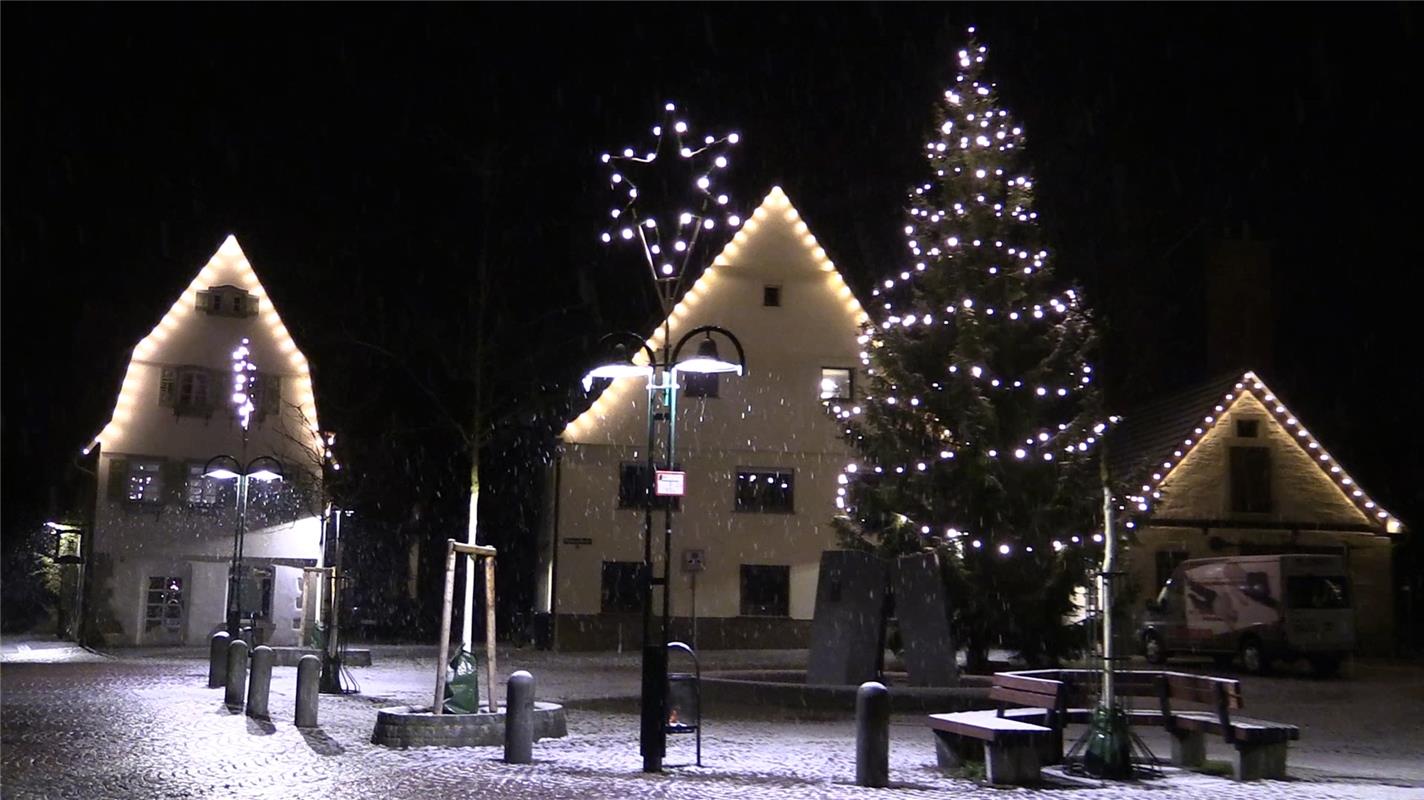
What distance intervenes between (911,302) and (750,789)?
16695 mm

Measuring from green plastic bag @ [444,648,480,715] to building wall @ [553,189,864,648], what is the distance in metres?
22.3

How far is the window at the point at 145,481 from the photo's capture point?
41.5 m

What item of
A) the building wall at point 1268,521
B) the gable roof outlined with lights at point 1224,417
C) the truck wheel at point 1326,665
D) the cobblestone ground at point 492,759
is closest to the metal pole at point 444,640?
the cobblestone ground at point 492,759

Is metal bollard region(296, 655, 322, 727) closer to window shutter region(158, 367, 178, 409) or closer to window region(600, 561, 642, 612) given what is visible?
window region(600, 561, 642, 612)

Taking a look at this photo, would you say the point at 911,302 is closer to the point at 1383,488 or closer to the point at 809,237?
the point at 809,237

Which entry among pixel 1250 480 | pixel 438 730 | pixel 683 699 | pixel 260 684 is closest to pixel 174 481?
pixel 260 684

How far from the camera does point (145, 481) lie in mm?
41656

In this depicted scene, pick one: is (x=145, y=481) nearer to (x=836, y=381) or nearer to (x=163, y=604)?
(x=163, y=604)

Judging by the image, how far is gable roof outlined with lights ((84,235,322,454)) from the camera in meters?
41.7

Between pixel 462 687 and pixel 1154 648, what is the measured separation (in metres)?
24.0

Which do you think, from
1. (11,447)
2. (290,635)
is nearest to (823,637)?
(290,635)

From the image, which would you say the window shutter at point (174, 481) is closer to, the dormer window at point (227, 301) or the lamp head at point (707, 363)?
the dormer window at point (227, 301)

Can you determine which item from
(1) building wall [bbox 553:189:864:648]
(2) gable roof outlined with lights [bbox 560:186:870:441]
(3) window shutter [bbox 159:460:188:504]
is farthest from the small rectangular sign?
(3) window shutter [bbox 159:460:188:504]

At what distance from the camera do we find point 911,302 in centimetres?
2906
